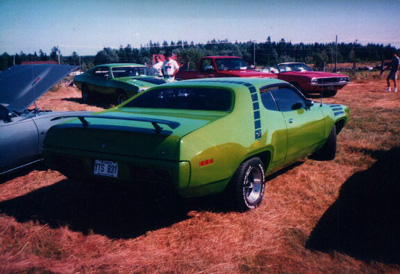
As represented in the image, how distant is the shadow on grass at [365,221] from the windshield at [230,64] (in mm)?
7232

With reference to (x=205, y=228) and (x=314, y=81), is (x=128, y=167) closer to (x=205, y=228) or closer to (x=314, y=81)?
(x=205, y=228)

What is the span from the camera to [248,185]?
336cm

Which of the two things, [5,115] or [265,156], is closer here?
[265,156]

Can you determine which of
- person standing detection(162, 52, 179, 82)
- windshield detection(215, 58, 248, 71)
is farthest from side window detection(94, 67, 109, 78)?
windshield detection(215, 58, 248, 71)

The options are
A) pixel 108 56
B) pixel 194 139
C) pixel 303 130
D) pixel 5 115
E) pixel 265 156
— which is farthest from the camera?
pixel 108 56

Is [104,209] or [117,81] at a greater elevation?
[117,81]

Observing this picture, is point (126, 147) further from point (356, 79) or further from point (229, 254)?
point (356, 79)

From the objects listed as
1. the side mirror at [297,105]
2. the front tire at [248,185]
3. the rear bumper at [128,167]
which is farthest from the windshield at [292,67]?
the rear bumper at [128,167]

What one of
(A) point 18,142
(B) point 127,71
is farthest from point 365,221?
(B) point 127,71

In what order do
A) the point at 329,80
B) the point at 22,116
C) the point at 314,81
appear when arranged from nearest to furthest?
the point at 22,116
the point at 314,81
the point at 329,80

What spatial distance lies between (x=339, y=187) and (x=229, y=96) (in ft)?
5.98

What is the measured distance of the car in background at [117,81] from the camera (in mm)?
9734

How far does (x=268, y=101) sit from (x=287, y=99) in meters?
0.58

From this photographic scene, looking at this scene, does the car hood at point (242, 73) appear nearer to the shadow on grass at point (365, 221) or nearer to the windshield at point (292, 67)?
the windshield at point (292, 67)
